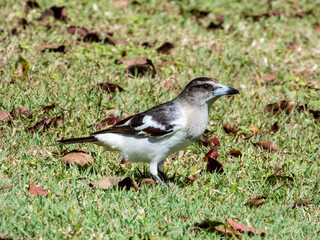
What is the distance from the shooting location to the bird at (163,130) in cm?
518

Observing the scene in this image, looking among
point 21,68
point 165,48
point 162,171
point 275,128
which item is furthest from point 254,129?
point 21,68

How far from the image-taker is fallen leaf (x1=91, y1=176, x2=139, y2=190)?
4.95m

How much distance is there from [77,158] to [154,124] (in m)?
0.90

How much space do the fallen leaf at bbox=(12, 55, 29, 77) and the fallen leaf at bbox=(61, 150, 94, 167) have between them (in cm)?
202

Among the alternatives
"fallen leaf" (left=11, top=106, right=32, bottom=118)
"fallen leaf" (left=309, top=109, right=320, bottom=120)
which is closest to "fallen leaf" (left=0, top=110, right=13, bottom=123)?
"fallen leaf" (left=11, top=106, right=32, bottom=118)

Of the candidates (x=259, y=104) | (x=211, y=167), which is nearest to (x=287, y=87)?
(x=259, y=104)

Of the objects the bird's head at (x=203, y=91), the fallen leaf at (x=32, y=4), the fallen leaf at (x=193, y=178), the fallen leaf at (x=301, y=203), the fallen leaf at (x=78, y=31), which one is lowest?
the fallen leaf at (x=193, y=178)

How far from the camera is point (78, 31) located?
8688 millimetres

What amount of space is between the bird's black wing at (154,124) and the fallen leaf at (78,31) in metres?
3.50

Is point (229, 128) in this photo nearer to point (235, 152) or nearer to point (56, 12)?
point (235, 152)

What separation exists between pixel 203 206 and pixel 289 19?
6761mm

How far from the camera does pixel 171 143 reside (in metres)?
5.19

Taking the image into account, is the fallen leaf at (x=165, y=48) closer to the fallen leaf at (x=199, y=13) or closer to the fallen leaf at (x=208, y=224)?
the fallen leaf at (x=199, y=13)

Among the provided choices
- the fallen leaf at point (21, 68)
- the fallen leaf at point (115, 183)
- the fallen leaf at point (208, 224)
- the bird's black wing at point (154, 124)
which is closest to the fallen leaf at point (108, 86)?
the fallen leaf at point (21, 68)
